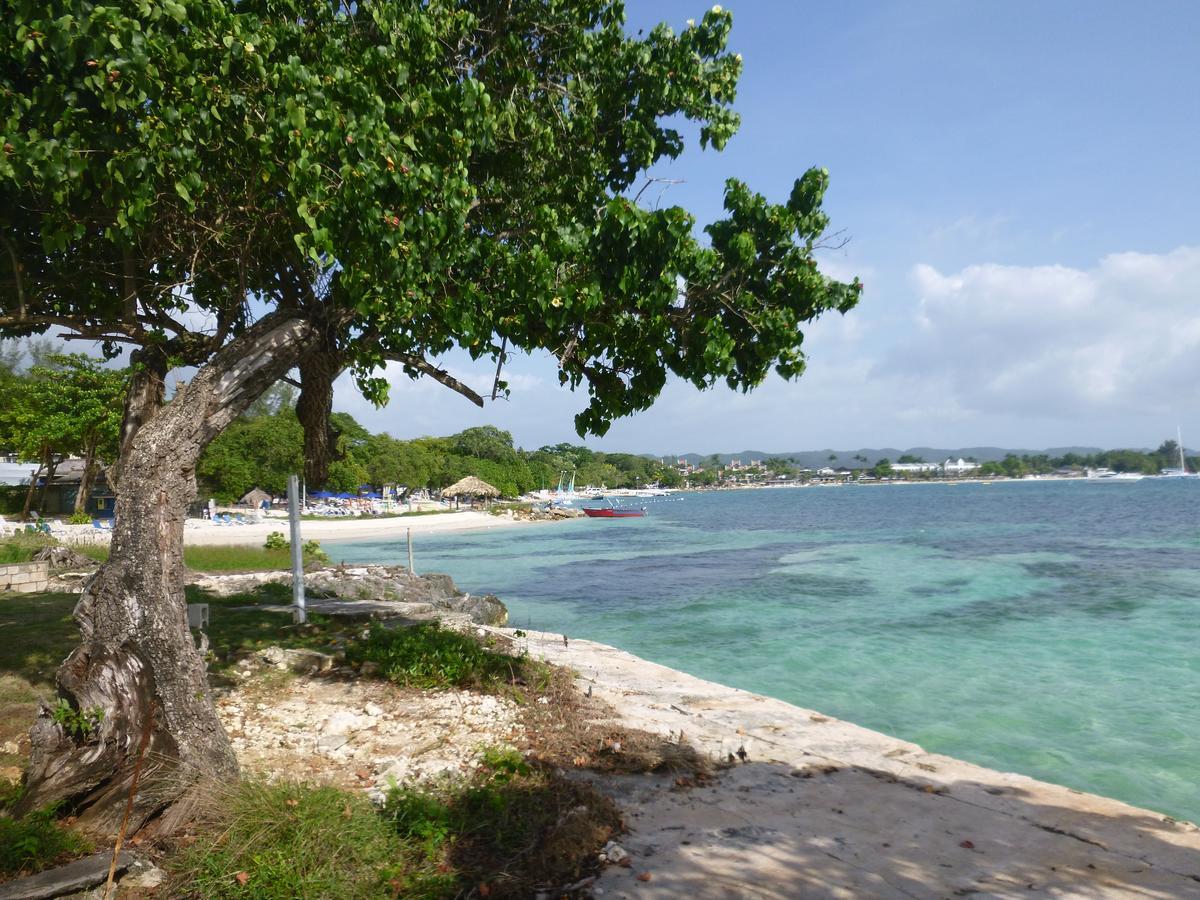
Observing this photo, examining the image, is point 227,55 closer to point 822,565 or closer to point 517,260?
point 517,260

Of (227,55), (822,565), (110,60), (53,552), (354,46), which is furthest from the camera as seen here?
(822,565)

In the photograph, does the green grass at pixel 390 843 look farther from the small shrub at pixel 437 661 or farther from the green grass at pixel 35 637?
the green grass at pixel 35 637

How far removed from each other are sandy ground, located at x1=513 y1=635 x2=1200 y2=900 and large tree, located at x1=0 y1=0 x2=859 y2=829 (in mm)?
3076

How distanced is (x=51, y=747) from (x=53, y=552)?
1452 centimetres

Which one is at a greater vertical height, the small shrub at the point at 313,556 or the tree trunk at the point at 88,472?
the tree trunk at the point at 88,472

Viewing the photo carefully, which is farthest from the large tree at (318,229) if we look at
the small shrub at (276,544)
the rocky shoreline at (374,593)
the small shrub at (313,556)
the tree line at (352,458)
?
the tree line at (352,458)

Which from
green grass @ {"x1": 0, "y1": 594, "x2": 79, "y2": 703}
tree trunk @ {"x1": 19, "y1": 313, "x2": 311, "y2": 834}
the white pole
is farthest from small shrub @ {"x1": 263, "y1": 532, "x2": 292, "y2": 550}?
tree trunk @ {"x1": 19, "y1": 313, "x2": 311, "y2": 834}

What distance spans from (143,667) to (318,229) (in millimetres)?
3123

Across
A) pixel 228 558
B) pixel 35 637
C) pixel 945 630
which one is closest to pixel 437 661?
pixel 35 637

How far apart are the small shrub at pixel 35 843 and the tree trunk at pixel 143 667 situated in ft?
0.50

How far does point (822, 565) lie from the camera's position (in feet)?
108

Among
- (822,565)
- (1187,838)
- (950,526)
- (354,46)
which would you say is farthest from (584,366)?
(950,526)

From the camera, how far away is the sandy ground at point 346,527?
36025 millimetres

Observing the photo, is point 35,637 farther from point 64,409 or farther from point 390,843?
point 64,409
